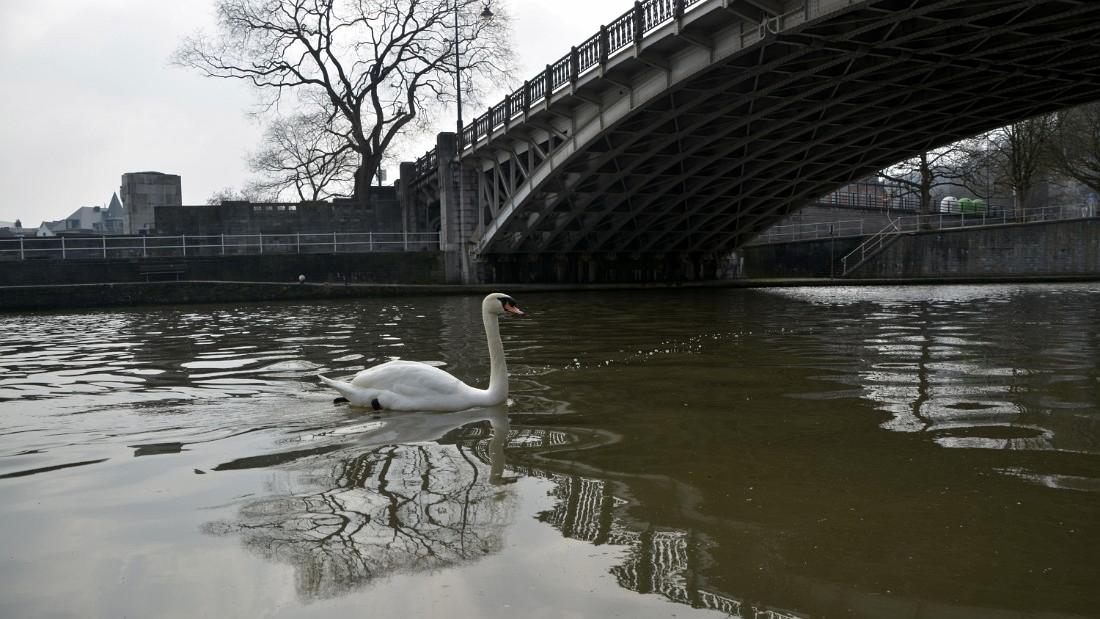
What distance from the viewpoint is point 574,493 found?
403 centimetres

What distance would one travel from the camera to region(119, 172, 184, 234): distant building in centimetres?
4734

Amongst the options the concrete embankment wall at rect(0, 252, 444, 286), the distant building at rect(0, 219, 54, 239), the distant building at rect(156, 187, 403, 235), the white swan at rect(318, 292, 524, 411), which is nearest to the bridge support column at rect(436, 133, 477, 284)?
the concrete embankment wall at rect(0, 252, 444, 286)

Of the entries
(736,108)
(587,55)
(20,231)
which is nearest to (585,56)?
(587,55)

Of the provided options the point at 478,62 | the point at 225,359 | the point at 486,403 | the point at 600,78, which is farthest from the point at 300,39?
the point at 486,403

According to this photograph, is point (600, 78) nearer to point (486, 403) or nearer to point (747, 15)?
point (747, 15)

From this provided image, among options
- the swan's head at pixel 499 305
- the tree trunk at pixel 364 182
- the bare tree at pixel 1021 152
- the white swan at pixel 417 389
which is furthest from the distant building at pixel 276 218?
the white swan at pixel 417 389

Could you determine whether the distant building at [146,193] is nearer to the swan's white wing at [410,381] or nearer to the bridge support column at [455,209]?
the bridge support column at [455,209]

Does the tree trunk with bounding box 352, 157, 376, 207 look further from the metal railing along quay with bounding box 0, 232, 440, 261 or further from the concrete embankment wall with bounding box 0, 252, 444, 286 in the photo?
the concrete embankment wall with bounding box 0, 252, 444, 286

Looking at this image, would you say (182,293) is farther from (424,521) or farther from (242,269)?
(424,521)

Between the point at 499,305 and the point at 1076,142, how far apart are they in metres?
44.9

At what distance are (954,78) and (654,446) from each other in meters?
20.7

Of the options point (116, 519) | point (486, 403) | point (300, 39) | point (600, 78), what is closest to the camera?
point (116, 519)

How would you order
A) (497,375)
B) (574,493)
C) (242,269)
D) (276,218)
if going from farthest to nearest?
(276,218) < (242,269) < (497,375) < (574,493)

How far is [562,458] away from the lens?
4.75 m
